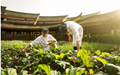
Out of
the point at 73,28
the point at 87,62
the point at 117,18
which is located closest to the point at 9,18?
the point at 117,18

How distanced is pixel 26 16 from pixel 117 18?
20.1m

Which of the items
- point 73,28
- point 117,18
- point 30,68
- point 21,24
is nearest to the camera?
point 30,68

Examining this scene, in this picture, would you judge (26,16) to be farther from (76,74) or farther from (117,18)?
(76,74)

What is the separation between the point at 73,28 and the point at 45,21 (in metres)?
21.5

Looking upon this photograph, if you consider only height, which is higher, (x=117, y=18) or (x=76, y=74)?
(x=117, y=18)

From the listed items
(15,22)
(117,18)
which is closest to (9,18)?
(15,22)

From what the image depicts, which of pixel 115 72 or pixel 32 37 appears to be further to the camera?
pixel 32 37

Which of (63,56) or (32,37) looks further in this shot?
(32,37)

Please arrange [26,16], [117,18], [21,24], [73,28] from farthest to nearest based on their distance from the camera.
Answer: [26,16] → [21,24] → [117,18] → [73,28]

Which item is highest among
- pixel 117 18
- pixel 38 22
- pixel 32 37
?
pixel 38 22

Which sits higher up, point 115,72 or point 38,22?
point 38,22

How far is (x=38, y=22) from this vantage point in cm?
2386

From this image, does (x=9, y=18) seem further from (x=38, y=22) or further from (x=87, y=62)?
(x=87, y=62)

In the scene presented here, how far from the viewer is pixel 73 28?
2.45 m
